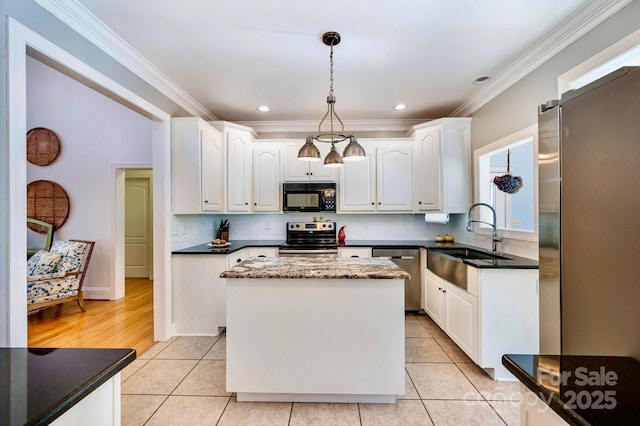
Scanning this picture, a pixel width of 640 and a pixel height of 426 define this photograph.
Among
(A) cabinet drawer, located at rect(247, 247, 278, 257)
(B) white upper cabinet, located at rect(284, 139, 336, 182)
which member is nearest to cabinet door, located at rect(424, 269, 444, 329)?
(B) white upper cabinet, located at rect(284, 139, 336, 182)

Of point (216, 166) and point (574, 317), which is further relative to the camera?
point (216, 166)

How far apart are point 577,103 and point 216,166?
3.39 m

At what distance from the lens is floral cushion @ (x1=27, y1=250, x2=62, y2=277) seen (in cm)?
372

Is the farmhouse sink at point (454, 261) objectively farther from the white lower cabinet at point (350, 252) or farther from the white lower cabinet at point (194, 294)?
the white lower cabinet at point (194, 294)

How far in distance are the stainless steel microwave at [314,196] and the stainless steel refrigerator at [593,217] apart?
9.54 feet

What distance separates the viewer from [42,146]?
182 inches

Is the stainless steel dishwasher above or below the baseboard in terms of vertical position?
above

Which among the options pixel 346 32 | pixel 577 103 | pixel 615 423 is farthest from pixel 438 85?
pixel 615 423

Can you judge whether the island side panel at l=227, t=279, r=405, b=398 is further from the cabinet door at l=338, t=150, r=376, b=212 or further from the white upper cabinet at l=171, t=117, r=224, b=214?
the cabinet door at l=338, t=150, r=376, b=212

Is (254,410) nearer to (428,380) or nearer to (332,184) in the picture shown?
(428,380)

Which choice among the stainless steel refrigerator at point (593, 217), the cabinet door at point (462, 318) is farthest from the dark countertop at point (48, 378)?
the cabinet door at point (462, 318)

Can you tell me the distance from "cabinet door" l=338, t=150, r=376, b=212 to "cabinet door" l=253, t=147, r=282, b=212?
89 centimetres

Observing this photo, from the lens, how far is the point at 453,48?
2.43 metres

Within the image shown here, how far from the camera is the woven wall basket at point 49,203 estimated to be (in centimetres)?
452
